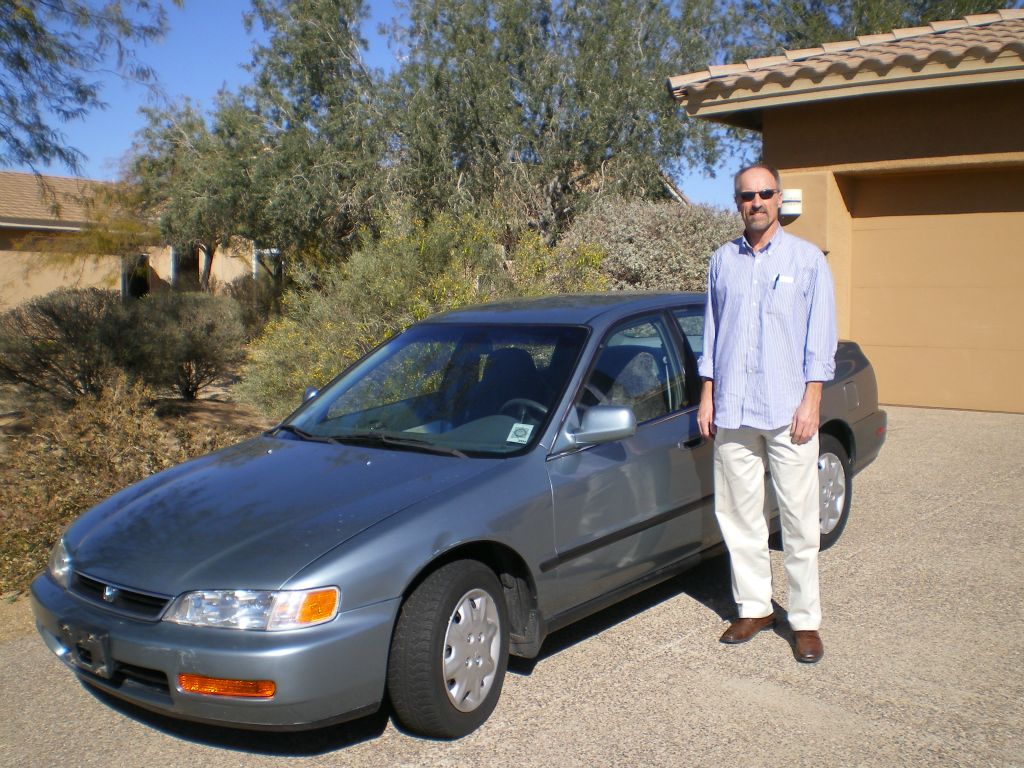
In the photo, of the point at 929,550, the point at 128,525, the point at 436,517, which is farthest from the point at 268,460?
the point at 929,550

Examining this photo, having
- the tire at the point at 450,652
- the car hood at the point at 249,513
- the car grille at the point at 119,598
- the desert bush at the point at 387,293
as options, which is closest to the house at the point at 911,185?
the desert bush at the point at 387,293

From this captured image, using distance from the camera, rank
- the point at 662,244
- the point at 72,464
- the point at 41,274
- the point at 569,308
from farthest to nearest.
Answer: the point at 41,274 → the point at 662,244 → the point at 72,464 → the point at 569,308

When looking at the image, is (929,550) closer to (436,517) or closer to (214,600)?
(436,517)

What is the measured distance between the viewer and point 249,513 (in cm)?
391

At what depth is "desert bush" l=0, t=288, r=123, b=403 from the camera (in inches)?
371

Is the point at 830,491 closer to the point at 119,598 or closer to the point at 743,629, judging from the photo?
the point at 743,629

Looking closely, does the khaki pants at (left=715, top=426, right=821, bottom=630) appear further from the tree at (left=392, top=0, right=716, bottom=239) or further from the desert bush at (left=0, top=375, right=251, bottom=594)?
the tree at (left=392, top=0, right=716, bottom=239)

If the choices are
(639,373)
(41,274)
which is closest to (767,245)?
(639,373)

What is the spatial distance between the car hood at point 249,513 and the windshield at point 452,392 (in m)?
0.21

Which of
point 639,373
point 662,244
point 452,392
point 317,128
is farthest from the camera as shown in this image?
point 317,128

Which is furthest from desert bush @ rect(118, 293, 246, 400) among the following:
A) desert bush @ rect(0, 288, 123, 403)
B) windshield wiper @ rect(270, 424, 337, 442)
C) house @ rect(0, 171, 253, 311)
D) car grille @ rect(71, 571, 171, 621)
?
house @ rect(0, 171, 253, 311)

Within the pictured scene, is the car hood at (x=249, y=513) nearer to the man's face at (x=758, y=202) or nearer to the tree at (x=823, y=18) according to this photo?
the man's face at (x=758, y=202)

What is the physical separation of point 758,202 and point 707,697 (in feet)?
6.61

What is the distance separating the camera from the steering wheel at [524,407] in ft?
14.7
